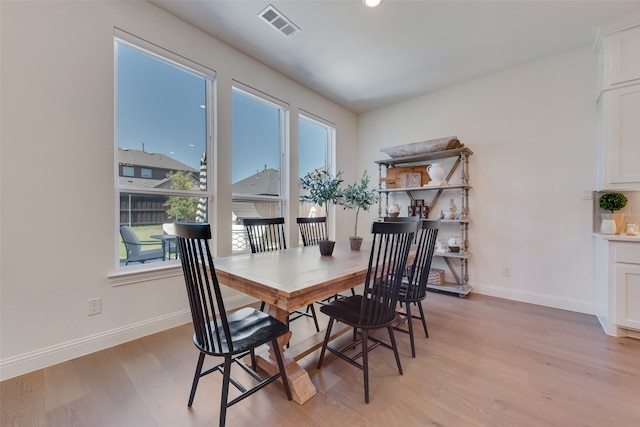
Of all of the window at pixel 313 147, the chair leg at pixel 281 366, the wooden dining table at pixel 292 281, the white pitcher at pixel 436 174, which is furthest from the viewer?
the window at pixel 313 147

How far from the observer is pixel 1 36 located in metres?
1.67

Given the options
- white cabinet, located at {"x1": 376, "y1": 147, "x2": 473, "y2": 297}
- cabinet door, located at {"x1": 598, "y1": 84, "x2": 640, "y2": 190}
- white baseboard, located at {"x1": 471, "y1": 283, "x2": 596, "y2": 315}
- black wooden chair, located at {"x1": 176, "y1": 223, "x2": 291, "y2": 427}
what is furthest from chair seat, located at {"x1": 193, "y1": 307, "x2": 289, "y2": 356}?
cabinet door, located at {"x1": 598, "y1": 84, "x2": 640, "y2": 190}

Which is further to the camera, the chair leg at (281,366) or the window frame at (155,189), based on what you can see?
the window frame at (155,189)

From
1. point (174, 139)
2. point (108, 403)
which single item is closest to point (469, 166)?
point (174, 139)

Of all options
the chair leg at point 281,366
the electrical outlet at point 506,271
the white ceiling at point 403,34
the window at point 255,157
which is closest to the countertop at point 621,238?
A: the electrical outlet at point 506,271

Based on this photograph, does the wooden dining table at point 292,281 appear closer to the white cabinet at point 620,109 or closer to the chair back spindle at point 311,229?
the chair back spindle at point 311,229

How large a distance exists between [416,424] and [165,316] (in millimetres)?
2209

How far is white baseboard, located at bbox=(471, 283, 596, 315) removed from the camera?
279 cm

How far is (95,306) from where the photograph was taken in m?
2.01

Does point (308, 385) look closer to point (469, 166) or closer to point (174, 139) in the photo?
point (174, 139)

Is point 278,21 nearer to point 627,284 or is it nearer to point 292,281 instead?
point 292,281

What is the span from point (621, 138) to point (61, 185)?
473cm

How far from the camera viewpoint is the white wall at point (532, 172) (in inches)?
111

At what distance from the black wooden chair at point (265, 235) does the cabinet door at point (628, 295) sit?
2.64 metres
